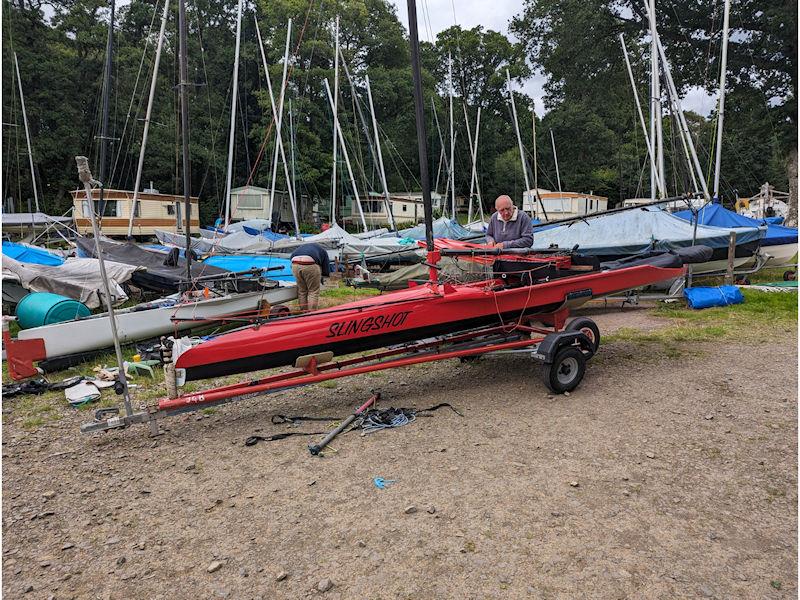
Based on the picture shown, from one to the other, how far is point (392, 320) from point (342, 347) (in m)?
0.56

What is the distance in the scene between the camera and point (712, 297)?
1019cm

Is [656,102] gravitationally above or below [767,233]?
above

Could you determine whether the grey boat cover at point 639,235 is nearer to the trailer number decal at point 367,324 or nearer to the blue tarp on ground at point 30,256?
the trailer number decal at point 367,324

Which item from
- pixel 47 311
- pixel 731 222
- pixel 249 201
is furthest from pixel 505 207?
pixel 249 201

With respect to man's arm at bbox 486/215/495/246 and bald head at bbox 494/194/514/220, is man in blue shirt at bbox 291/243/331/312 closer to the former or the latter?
man's arm at bbox 486/215/495/246

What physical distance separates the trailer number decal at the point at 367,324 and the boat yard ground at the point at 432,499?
872 millimetres

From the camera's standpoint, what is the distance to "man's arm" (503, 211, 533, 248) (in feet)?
21.6

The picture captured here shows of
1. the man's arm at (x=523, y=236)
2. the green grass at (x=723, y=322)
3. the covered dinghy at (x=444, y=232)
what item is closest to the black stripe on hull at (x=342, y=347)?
the man's arm at (x=523, y=236)

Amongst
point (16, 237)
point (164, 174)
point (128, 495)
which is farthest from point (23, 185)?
point (128, 495)

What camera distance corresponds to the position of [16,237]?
961 inches

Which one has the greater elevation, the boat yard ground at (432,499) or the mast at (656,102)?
the mast at (656,102)

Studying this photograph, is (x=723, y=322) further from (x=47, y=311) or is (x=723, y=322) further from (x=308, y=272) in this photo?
(x=47, y=311)

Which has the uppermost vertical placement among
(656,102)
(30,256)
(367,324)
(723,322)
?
(656,102)

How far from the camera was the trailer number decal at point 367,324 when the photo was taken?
5148 millimetres
